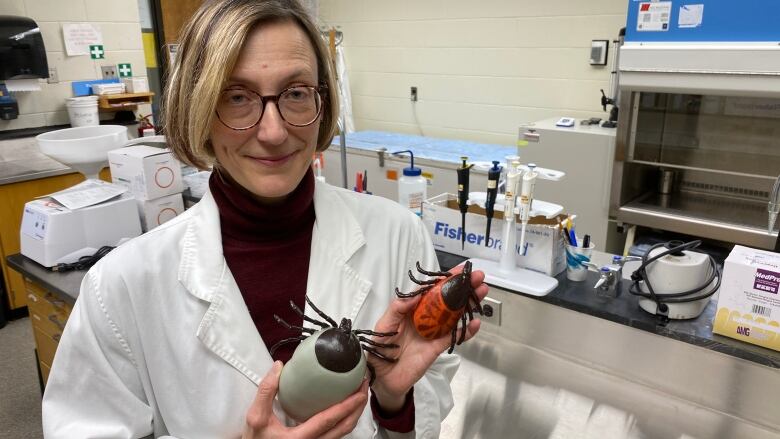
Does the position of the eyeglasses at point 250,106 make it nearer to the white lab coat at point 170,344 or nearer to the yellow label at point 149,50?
the white lab coat at point 170,344

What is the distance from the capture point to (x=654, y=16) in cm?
242

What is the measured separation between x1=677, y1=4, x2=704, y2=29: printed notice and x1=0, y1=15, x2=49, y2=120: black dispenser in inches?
143

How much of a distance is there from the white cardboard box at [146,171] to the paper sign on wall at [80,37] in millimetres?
2172

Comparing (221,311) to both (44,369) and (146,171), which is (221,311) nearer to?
(146,171)

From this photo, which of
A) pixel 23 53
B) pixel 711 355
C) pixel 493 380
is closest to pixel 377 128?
pixel 23 53

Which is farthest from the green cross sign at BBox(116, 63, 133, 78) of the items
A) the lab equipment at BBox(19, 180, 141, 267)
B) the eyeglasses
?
the eyeglasses

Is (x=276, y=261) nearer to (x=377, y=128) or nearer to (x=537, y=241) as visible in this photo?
(x=537, y=241)

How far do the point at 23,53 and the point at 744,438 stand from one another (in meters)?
4.04

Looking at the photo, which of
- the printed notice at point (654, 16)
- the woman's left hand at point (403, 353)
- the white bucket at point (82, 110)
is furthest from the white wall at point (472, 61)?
the woman's left hand at point (403, 353)

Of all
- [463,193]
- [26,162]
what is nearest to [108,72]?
[26,162]

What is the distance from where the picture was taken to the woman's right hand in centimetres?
80

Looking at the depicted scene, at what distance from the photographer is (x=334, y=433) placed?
0.83m

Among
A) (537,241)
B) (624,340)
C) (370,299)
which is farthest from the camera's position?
(537,241)

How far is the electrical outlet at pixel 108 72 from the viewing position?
4054 mm
